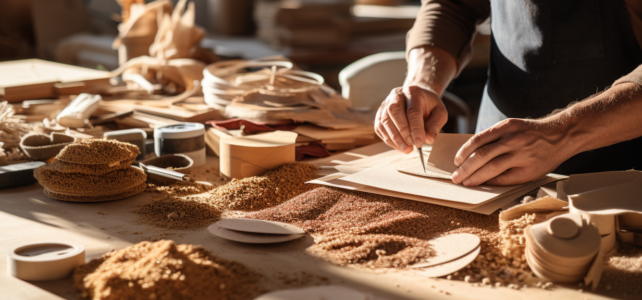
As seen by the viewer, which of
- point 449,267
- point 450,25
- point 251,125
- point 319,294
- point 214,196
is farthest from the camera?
point 450,25

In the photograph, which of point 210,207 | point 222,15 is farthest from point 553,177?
point 222,15

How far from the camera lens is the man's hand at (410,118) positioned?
1688 millimetres

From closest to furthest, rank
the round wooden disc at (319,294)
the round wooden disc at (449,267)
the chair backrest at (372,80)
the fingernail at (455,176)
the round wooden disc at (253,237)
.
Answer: the round wooden disc at (319,294)
the round wooden disc at (449,267)
the round wooden disc at (253,237)
the fingernail at (455,176)
the chair backrest at (372,80)

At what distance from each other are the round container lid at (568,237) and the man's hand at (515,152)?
1.27 feet

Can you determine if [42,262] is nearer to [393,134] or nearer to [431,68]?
[393,134]

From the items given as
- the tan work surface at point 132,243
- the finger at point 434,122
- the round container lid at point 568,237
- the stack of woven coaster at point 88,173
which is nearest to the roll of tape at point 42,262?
the tan work surface at point 132,243

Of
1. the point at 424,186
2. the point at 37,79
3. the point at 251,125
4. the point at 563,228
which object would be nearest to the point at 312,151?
the point at 251,125

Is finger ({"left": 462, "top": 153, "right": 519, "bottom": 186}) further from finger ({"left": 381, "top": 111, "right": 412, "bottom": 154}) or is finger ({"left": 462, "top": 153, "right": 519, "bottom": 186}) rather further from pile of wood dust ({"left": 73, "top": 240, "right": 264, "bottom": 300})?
pile of wood dust ({"left": 73, "top": 240, "right": 264, "bottom": 300})

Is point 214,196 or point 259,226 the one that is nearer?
point 259,226

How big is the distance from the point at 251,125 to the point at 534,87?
1.06 m

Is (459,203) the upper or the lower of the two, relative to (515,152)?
lower

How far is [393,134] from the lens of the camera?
67.8 inches

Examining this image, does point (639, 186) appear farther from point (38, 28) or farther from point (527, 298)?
point (38, 28)

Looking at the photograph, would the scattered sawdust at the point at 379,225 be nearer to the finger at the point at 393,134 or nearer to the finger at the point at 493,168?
the finger at the point at 493,168
